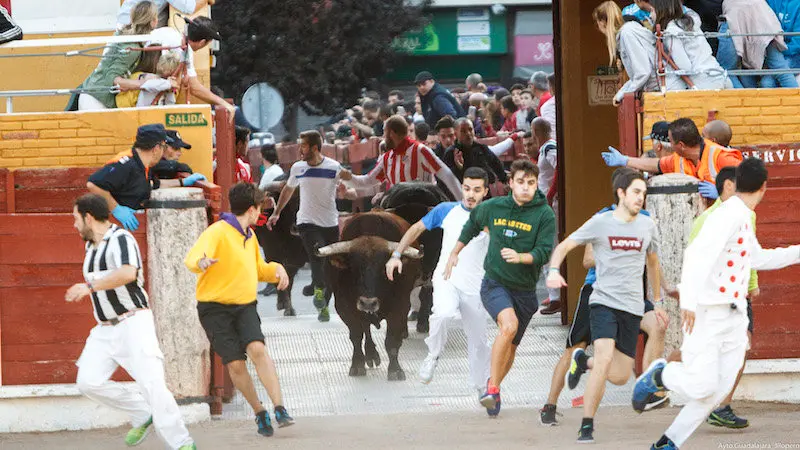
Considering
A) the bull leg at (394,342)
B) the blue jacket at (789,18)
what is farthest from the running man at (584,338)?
the blue jacket at (789,18)

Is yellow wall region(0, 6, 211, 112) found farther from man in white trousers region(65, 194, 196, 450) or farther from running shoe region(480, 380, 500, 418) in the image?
running shoe region(480, 380, 500, 418)

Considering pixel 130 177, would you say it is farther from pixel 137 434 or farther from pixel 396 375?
pixel 396 375

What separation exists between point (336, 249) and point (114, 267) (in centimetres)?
386

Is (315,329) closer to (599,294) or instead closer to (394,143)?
(394,143)

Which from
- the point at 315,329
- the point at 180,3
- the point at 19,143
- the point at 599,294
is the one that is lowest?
the point at 315,329

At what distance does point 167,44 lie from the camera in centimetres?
1160

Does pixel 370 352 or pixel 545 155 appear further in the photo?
pixel 545 155

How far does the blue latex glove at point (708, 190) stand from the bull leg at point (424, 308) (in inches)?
189

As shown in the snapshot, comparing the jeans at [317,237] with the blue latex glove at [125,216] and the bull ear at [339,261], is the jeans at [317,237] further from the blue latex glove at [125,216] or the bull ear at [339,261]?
the blue latex glove at [125,216]

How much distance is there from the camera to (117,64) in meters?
11.8

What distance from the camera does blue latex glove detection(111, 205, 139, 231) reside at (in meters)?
10.3

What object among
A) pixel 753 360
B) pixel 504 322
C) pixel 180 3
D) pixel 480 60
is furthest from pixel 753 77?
pixel 480 60

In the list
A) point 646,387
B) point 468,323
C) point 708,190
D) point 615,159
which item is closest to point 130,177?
point 468,323

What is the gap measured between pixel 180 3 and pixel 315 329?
13.0 feet
